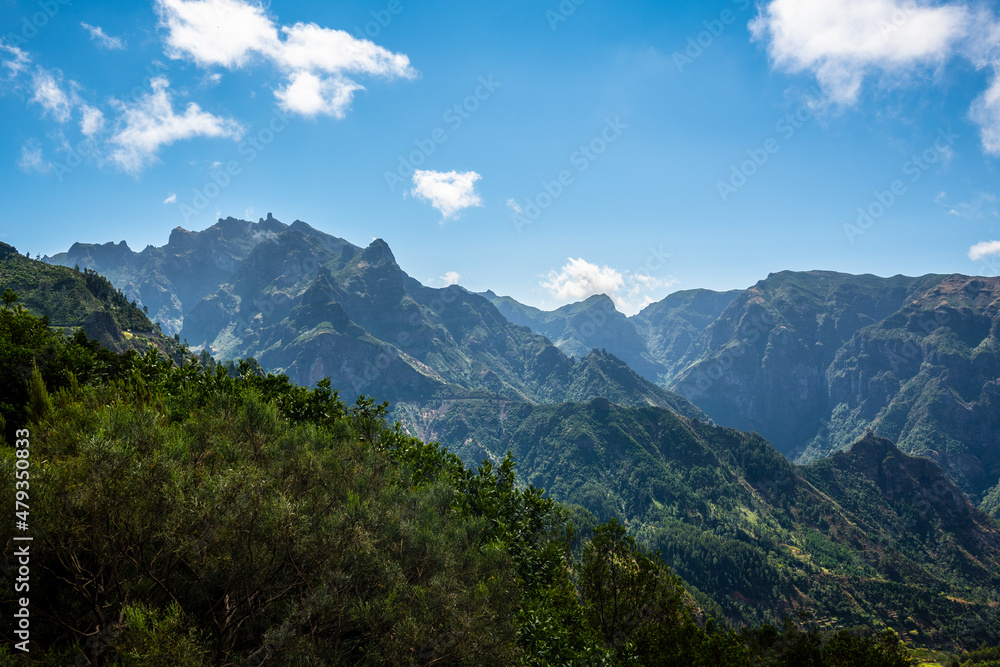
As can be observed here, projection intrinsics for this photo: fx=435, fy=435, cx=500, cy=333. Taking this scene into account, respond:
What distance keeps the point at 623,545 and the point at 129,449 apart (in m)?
30.2

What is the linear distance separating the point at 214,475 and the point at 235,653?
3593mm

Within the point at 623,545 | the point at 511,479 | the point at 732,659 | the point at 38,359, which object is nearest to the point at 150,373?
the point at 38,359

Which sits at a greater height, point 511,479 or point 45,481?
point 45,481

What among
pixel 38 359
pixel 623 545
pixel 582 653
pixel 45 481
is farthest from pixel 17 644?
pixel 623 545

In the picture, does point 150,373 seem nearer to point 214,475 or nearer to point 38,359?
point 38,359

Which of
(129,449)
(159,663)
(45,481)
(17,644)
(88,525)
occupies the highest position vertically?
(129,449)

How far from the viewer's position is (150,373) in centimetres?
3372

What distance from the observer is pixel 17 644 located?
7.12m

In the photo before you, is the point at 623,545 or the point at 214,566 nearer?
the point at 214,566

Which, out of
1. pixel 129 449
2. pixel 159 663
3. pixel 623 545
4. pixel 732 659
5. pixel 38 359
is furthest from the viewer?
pixel 623 545

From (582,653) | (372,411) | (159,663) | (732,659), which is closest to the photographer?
(159,663)

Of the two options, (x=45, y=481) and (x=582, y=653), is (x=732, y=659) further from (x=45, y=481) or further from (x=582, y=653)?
(x=45, y=481)

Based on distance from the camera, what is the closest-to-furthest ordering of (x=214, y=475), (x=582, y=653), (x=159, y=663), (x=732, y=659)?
(x=159, y=663)
(x=214, y=475)
(x=582, y=653)
(x=732, y=659)

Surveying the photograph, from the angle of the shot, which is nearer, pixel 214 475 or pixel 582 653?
pixel 214 475
